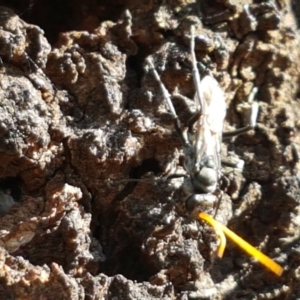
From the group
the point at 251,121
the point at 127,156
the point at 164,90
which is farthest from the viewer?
the point at 251,121

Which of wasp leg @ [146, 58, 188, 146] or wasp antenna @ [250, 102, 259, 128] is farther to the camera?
wasp antenna @ [250, 102, 259, 128]

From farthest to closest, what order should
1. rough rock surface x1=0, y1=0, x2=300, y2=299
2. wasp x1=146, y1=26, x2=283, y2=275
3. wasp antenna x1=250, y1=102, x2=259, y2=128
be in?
wasp antenna x1=250, y1=102, x2=259, y2=128, wasp x1=146, y1=26, x2=283, y2=275, rough rock surface x1=0, y1=0, x2=300, y2=299

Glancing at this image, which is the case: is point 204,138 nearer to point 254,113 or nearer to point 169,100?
point 254,113

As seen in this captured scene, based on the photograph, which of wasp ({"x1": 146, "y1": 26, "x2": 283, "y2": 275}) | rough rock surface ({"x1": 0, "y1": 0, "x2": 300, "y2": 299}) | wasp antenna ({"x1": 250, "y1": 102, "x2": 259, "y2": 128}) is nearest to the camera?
rough rock surface ({"x1": 0, "y1": 0, "x2": 300, "y2": 299})

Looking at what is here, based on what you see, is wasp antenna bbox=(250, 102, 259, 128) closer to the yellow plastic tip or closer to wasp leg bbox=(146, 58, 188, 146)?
wasp leg bbox=(146, 58, 188, 146)

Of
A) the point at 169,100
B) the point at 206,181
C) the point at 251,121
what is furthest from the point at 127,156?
the point at 251,121

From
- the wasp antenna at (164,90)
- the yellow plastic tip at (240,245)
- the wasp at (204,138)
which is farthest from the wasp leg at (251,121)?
the yellow plastic tip at (240,245)

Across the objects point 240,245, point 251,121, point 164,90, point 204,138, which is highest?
point 164,90

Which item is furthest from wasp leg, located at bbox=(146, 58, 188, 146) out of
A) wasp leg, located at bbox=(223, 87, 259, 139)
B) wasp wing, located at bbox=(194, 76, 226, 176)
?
wasp leg, located at bbox=(223, 87, 259, 139)

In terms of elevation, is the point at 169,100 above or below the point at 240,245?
above
